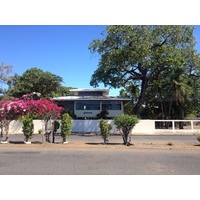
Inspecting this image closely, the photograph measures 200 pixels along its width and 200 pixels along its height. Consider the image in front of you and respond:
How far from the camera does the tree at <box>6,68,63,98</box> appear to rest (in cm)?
3350

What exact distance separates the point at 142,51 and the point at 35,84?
19.4 m

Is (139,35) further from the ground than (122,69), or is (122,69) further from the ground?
(139,35)

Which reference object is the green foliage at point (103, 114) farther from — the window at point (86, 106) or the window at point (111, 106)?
the window at point (86, 106)

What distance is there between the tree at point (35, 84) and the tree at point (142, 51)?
11.4 metres

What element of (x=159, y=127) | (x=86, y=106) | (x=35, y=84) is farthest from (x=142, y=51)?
(x=35, y=84)

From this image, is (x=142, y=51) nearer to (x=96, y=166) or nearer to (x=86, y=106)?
(x=86, y=106)

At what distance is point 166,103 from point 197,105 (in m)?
4.68

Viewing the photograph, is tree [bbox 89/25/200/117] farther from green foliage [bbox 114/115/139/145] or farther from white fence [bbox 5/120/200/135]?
green foliage [bbox 114/115/139/145]

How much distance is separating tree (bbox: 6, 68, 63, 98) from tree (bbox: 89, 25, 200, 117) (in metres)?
11.4

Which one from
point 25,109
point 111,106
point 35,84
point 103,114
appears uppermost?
point 35,84

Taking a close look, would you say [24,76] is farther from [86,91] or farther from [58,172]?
[58,172]

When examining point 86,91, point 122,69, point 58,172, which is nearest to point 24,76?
point 86,91

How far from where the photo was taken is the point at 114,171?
6.35 meters

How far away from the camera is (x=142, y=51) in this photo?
21.4 metres
